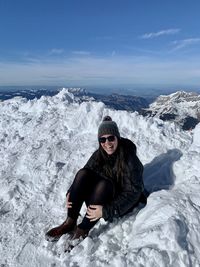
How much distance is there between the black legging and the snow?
43 cm

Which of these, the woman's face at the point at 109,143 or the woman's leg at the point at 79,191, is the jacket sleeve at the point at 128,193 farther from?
the woman's leg at the point at 79,191

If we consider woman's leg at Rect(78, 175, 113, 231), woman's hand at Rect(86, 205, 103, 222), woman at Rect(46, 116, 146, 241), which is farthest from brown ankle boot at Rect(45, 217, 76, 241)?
woman's hand at Rect(86, 205, 103, 222)

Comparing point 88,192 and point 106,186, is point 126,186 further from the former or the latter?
point 88,192

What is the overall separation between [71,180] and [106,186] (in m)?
2.82

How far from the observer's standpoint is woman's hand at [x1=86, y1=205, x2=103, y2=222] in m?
5.40

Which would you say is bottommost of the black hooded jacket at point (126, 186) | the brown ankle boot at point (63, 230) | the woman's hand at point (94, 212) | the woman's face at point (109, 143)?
the brown ankle boot at point (63, 230)

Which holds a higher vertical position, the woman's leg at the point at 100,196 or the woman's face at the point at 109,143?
the woman's face at the point at 109,143

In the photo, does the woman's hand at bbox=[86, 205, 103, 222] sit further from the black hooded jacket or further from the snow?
the snow

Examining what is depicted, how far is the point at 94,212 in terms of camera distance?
5.40 m

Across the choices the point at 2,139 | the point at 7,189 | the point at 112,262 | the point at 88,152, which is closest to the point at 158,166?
the point at 88,152


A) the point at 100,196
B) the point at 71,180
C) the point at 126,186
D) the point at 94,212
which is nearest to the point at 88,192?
the point at 100,196

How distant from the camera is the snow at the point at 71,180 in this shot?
15.3ft

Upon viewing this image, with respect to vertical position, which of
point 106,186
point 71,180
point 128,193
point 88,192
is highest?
point 106,186

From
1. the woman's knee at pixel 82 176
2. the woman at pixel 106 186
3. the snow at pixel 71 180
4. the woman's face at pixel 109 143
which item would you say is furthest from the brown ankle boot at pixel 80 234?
the woman's face at pixel 109 143
